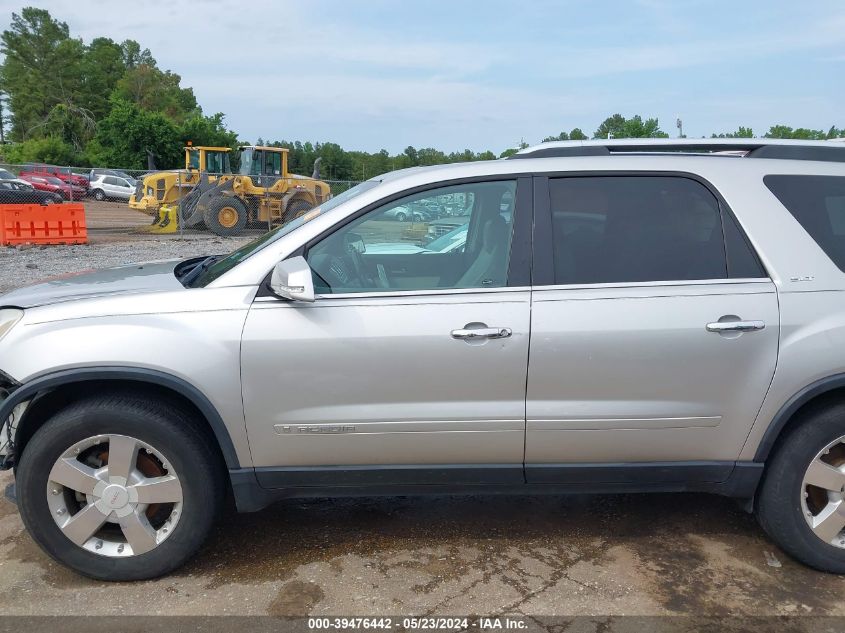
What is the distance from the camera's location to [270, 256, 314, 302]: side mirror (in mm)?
2977

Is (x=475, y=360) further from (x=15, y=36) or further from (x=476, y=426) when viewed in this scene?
(x=15, y=36)

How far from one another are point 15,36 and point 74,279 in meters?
81.6

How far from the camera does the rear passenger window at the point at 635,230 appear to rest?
3209 millimetres

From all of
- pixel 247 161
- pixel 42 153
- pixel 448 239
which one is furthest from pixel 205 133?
pixel 448 239

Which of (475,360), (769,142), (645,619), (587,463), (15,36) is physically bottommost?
(645,619)

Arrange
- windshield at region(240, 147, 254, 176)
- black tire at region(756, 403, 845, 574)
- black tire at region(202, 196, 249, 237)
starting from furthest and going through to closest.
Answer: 1. windshield at region(240, 147, 254, 176)
2. black tire at region(202, 196, 249, 237)
3. black tire at region(756, 403, 845, 574)

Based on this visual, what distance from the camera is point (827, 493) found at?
326 centimetres

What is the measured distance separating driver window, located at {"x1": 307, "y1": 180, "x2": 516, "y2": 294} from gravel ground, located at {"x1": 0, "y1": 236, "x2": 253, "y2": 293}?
26.6 feet

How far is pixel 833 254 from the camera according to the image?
10.7 ft

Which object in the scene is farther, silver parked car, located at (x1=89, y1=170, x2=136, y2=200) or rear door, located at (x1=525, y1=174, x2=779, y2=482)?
silver parked car, located at (x1=89, y1=170, x2=136, y2=200)

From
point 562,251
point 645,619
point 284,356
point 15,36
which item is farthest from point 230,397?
point 15,36

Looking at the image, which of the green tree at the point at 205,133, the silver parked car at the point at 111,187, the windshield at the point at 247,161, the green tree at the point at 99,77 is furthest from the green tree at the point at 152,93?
the windshield at the point at 247,161

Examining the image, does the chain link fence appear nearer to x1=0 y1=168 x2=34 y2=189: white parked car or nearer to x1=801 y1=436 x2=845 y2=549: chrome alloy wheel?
x1=0 y1=168 x2=34 y2=189: white parked car

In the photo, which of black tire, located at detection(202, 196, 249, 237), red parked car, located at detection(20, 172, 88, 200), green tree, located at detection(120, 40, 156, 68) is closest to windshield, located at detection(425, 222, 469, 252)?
black tire, located at detection(202, 196, 249, 237)
